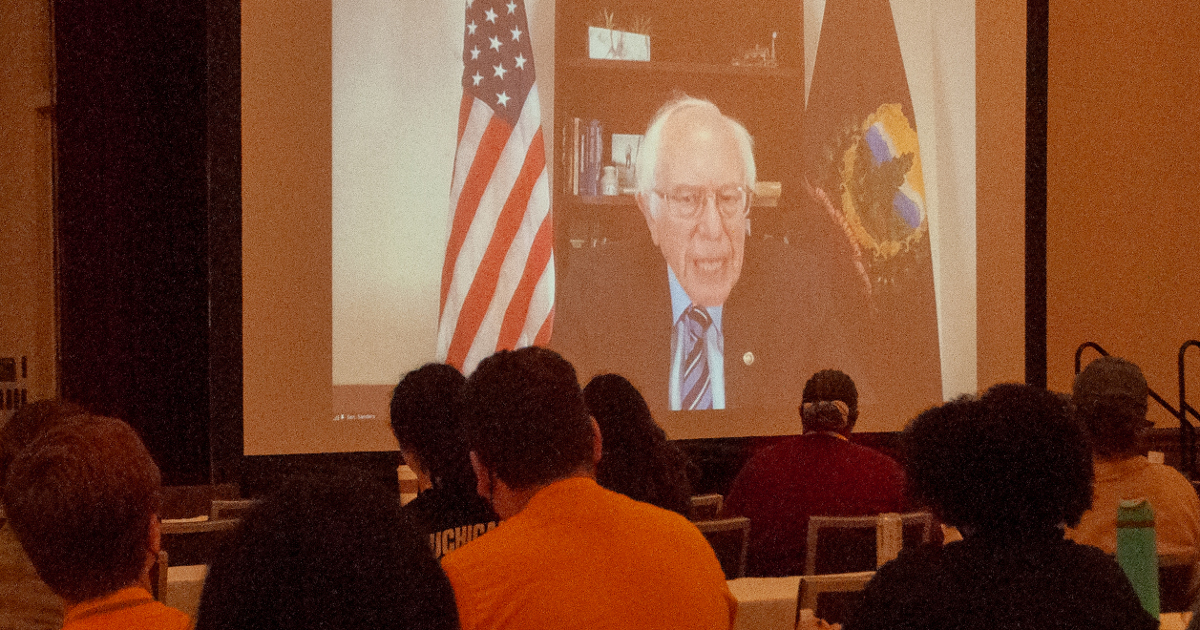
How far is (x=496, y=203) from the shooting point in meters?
5.54

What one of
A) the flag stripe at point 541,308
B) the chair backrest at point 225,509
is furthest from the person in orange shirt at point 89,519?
the flag stripe at point 541,308

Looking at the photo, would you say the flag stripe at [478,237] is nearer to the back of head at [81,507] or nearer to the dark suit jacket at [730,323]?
the dark suit jacket at [730,323]

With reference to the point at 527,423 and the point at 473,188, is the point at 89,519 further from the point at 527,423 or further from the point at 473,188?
the point at 473,188

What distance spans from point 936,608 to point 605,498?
1.70 feet

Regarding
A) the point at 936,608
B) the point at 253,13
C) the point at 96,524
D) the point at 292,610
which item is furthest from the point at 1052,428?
the point at 253,13

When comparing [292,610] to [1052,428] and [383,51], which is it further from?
[383,51]

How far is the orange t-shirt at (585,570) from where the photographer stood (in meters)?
1.68

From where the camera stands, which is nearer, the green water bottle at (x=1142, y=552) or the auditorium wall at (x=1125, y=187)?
the green water bottle at (x=1142, y=552)

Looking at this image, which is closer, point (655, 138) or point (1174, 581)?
point (1174, 581)

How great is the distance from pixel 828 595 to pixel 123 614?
52.9 inches

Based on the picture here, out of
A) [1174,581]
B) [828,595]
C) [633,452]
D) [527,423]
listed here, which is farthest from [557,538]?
[1174,581]

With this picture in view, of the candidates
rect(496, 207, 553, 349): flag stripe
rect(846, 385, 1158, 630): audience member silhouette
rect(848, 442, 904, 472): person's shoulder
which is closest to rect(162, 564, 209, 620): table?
rect(846, 385, 1158, 630): audience member silhouette

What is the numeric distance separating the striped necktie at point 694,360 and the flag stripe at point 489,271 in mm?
967

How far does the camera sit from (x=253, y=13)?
522 centimetres
